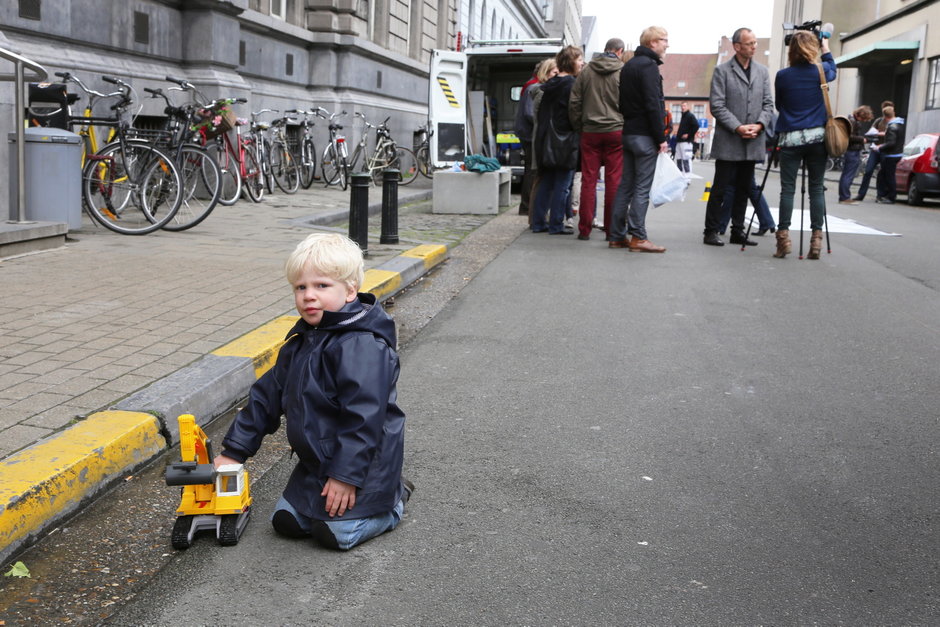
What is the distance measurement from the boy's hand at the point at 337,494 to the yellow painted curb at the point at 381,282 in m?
3.64

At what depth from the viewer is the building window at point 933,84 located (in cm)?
3266

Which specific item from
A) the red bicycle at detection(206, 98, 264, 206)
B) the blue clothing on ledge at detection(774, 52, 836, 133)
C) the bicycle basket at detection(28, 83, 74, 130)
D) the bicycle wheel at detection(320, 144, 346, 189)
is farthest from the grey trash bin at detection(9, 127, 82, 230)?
the bicycle wheel at detection(320, 144, 346, 189)

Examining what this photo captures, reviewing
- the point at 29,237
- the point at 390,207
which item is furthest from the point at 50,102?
the point at 390,207

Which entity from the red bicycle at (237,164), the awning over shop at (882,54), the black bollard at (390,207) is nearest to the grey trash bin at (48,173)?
the black bollard at (390,207)

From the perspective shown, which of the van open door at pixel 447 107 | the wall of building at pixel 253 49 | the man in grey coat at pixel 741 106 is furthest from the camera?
the van open door at pixel 447 107

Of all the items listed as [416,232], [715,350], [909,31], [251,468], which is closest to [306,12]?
[416,232]

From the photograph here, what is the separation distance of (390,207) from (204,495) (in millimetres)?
6274

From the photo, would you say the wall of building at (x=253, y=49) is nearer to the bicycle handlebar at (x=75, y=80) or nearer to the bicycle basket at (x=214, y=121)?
the bicycle handlebar at (x=75, y=80)

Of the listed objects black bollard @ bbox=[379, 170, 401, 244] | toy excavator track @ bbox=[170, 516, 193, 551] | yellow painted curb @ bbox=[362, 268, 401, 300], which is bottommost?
toy excavator track @ bbox=[170, 516, 193, 551]

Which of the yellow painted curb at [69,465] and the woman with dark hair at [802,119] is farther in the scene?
the woman with dark hair at [802,119]

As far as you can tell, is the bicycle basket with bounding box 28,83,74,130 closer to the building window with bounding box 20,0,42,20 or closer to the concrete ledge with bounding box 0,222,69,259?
the building window with bounding box 20,0,42,20

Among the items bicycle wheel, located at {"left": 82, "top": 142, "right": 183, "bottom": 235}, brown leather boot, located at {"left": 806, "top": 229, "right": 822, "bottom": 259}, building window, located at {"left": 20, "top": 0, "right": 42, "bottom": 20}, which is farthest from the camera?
building window, located at {"left": 20, "top": 0, "right": 42, "bottom": 20}

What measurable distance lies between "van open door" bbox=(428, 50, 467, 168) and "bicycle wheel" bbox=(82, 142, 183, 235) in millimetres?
8515

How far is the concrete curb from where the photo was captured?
9.83ft
